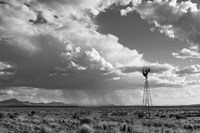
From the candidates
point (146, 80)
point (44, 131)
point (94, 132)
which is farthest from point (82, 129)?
point (146, 80)

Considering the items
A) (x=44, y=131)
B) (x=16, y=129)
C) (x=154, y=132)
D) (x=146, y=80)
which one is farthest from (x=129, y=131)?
(x=146, y=80)

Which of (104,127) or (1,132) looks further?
(104,127)

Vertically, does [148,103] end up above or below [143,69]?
below

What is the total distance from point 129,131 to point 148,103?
1834 cm

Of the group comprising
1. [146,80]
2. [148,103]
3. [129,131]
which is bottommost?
[129,131]

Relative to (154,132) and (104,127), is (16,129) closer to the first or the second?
(104,127)

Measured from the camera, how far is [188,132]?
1864 centimetres

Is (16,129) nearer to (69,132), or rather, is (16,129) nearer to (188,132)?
(69,132)

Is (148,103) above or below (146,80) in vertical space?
below

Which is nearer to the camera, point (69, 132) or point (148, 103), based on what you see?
point (69, 132)

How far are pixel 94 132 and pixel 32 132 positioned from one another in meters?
4.55

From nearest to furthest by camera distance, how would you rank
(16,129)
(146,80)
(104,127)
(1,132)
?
(1,132)
(16,129)
(104,127)
(146,80)

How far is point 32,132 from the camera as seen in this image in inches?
713

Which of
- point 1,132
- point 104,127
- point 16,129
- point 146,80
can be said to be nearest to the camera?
point 1,132
